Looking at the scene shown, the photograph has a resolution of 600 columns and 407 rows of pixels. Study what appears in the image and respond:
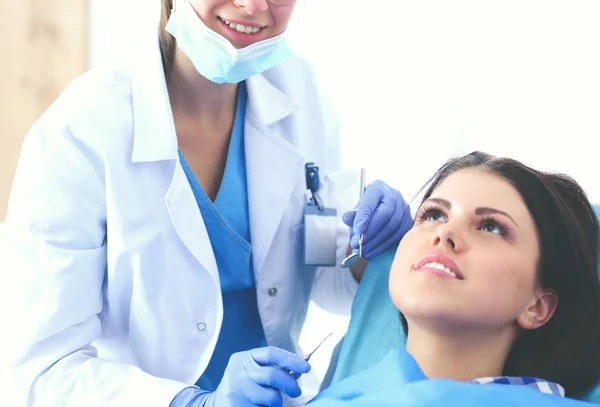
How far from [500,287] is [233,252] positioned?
65cm

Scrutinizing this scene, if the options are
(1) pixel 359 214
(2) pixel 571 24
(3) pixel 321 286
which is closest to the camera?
(1) pixel 359 214

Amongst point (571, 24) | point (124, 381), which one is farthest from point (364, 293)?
point (571, 24)

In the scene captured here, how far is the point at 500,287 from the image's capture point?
47.8 inches

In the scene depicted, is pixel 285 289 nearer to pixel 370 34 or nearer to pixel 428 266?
pixel 428 266

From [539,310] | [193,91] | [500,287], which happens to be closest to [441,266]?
[500,287]

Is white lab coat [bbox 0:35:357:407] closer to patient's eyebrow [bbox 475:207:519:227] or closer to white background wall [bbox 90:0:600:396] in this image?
patient's eyebrow [bbox 475:207:519:227]

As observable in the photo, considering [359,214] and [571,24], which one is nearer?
[359,214]

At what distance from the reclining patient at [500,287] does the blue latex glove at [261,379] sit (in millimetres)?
74

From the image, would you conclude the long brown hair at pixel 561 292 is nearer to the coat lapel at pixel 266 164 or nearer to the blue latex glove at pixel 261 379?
the blue latex glove at pixel 261 379

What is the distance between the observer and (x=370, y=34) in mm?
2467

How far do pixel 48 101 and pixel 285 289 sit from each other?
1504 millimetres

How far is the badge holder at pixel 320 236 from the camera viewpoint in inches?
63.6

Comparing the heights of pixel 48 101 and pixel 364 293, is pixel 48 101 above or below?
above

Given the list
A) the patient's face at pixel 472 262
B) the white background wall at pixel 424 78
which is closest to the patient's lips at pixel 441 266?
the patient's face at pixel 472 262
